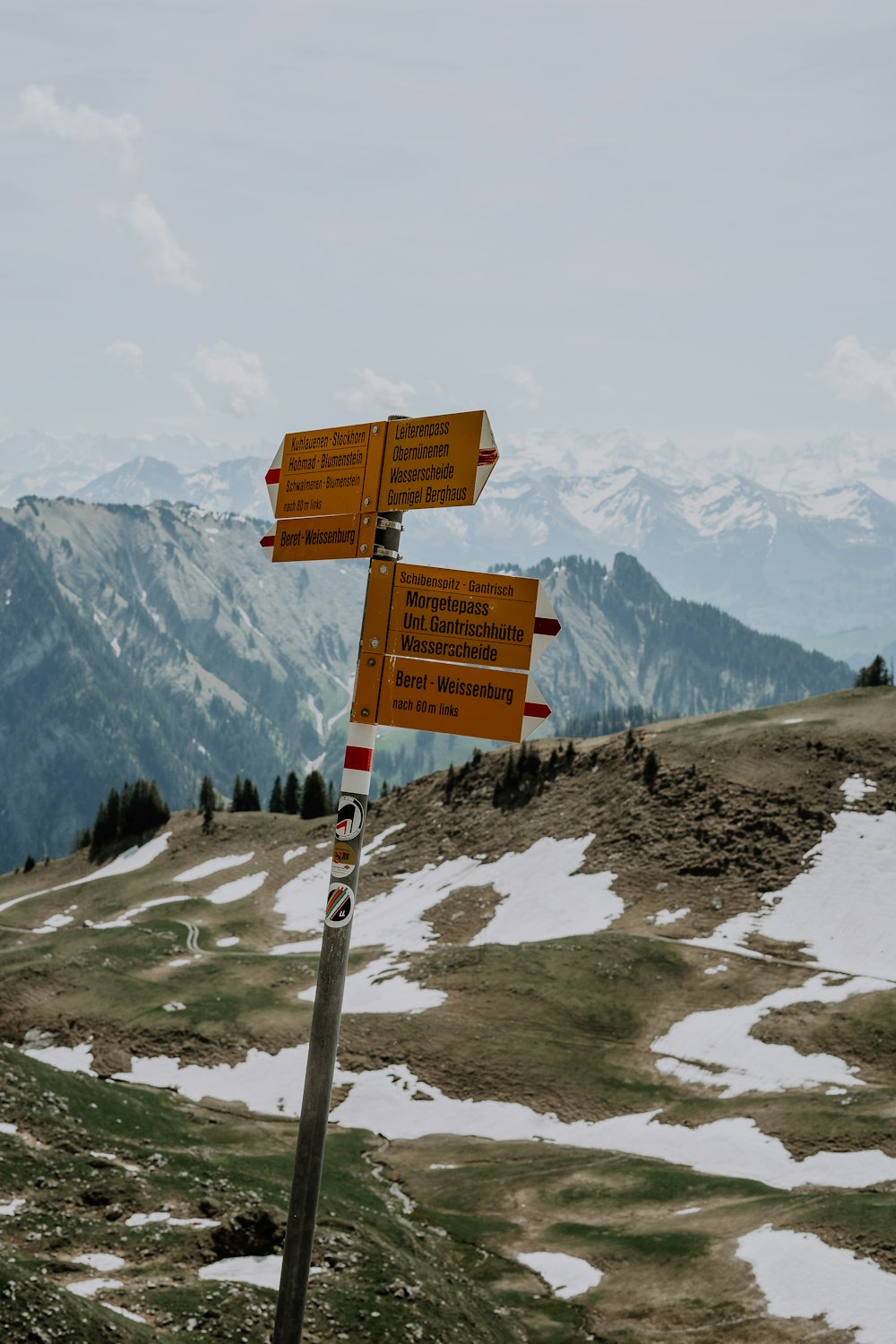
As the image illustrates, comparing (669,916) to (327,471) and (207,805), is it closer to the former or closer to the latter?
(327,471)

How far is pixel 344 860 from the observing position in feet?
45.2

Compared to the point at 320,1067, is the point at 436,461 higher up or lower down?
higher up

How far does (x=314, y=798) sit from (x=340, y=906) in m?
122

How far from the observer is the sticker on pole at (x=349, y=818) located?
1370 centimetres

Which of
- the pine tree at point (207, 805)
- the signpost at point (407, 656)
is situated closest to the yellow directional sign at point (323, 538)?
the signpost at point (407, 656)

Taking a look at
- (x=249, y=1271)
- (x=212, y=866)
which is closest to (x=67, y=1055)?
(x=249, y=1271)

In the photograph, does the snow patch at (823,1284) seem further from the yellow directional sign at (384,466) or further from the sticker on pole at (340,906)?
the yellow directional sign at (384,466)

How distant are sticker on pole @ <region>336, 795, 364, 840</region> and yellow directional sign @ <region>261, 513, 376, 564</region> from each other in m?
3.06

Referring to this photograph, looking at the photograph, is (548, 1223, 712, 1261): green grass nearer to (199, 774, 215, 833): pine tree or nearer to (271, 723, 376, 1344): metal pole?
(271, 723, 376, 1344): metal pole

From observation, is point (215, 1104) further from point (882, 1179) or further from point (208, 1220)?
point (882, 1179)

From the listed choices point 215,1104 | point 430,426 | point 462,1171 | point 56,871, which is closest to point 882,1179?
point 462,1171

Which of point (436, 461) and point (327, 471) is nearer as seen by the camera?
point (436, 461)

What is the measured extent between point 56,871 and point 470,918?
86.0 m

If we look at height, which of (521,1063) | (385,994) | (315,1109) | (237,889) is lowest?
(237,889)
